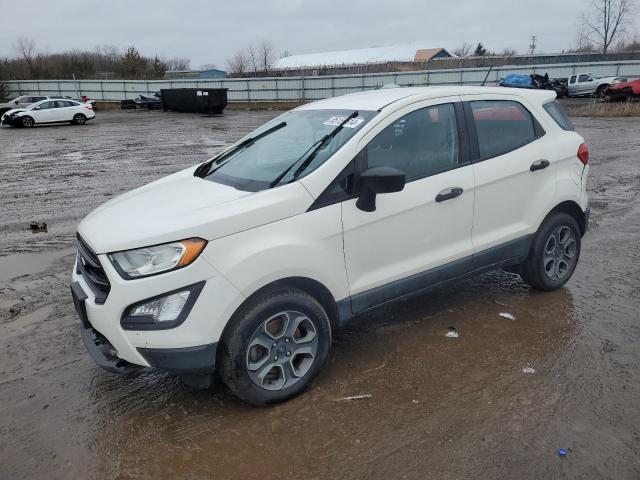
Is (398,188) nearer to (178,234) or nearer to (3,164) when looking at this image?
(178,234)

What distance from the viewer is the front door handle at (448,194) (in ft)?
12.0

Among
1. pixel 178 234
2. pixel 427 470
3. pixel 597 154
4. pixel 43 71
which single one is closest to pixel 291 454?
pixel 427 470

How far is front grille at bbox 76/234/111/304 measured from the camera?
9.52 ft

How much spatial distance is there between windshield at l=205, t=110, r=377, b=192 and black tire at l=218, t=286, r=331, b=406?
75 centimetres

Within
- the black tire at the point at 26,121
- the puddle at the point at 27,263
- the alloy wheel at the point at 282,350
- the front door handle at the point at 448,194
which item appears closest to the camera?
the alloy wheel at the point at 282,350

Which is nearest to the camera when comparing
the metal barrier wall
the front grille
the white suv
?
the white suv

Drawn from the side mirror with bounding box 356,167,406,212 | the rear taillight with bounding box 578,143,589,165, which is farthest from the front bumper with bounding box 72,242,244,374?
the rear taillight with bounding box 578,143,589,165

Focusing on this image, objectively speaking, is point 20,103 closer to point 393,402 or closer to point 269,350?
point 269,350

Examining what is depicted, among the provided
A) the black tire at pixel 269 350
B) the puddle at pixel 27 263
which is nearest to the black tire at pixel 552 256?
the black tire at pixel 269 350

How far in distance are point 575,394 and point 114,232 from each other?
9.66 ft

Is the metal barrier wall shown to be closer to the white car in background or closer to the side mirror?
the white car in background

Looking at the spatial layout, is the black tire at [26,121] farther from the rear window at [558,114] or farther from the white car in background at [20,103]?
the rear window at [558,114]

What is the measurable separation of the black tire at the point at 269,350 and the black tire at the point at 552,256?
218 cm

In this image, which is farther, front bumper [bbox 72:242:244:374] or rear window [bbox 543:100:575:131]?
rear window [bbox 543:100:575:131]
